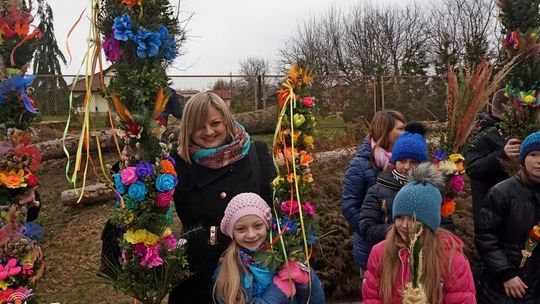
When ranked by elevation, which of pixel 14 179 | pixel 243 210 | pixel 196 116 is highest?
pixel 196 116

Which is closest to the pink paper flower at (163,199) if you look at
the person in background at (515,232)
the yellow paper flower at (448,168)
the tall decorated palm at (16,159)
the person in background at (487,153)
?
the tall decorated palm at (16,159)

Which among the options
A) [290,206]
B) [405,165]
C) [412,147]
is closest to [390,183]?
[405,165]

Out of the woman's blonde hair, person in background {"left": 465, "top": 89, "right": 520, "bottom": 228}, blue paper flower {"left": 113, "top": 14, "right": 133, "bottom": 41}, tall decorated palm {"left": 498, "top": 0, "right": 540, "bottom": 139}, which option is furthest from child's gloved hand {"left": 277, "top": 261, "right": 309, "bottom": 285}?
tall decorated palm {"left": 498, "top": 0, "right": 540, "bottom": 139}

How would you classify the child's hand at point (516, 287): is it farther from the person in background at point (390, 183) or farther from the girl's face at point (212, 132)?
the girl's face at point (212, 132)

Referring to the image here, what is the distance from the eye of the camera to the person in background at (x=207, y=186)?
2.58 meters

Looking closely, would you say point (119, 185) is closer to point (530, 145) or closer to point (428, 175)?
point (428, 175)

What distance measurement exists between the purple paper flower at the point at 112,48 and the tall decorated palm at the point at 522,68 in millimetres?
2544

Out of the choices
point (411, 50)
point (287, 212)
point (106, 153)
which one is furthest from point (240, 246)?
point (411, 50)

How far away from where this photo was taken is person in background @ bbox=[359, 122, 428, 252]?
9.62ft

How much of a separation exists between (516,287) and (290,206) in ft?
4.88

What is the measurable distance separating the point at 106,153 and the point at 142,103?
25.9 ft

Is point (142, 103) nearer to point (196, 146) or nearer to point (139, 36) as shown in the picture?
point (139, 36)

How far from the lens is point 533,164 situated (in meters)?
2.93

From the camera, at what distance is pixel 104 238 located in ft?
8.40
